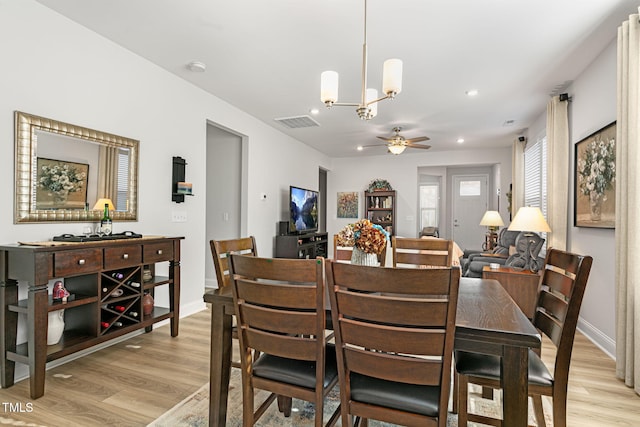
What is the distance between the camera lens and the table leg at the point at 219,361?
1613 mm

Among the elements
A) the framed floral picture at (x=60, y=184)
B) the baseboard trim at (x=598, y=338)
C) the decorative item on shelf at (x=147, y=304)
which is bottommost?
the baseboard trim at (x=598, y=338)

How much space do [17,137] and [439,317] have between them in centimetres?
292

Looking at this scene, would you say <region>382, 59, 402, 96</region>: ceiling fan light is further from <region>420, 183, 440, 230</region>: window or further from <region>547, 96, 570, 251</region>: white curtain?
<region>420, 183, 440, 230</region>: window

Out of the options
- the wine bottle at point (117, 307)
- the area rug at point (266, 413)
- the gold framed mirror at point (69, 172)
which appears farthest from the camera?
the wine bottle at point (117, 307)

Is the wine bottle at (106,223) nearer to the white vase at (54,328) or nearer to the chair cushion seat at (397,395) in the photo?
the white vase at (54,328)

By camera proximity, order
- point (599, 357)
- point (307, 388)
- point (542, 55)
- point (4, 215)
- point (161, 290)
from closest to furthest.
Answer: point (307, 388), point (4, 215), point (599, 357), point (542, 55), point (161, 290)

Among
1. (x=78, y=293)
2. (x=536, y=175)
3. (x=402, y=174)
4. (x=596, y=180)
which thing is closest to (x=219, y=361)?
(x=78, y=293)

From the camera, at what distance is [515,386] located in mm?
1189

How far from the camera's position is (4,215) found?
89.9 inches

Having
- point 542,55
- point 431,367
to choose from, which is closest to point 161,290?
point 431,367

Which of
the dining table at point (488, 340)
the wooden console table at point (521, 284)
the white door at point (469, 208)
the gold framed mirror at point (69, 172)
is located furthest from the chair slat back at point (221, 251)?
the white door at point (469, 208)

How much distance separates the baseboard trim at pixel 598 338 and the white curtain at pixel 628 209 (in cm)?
54

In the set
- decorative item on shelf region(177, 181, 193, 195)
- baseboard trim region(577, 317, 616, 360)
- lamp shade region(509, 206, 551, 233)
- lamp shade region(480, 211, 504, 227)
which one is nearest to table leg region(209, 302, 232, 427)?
decorative item on shelf region(177, 181, 193, 195)

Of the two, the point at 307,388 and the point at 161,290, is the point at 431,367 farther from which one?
the point at 161,290
